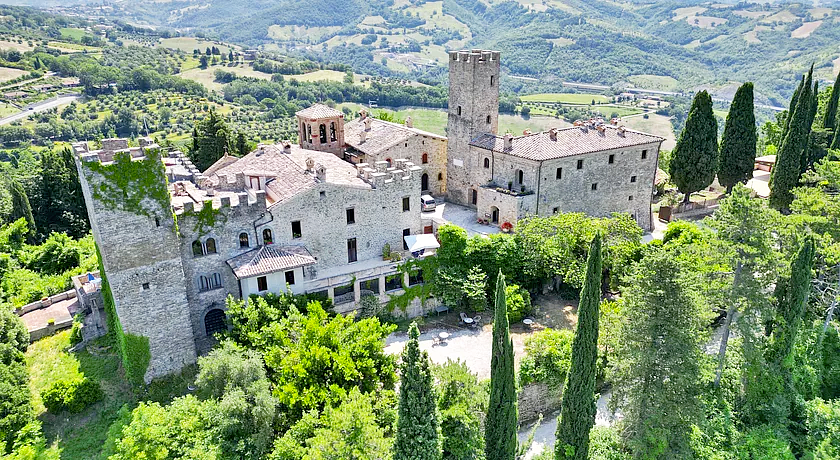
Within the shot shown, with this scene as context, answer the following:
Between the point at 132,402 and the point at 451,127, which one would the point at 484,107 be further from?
the point at 132,402

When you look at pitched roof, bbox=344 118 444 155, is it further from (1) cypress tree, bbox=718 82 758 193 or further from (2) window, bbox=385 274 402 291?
(1) cypress tree, bbox=718 82 758 193

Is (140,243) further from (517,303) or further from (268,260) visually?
(517,303)

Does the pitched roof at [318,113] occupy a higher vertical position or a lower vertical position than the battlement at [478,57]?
lower

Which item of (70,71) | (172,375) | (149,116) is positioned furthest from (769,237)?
(70,71)

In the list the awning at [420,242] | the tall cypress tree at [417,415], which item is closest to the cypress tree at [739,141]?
the awning at [420,242]

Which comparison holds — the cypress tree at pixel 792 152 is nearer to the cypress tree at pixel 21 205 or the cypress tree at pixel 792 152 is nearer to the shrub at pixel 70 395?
the shrub at pixel 70 395
